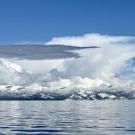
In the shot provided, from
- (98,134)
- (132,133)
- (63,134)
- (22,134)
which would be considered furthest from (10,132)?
(132,133)

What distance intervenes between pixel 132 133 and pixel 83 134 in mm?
7663

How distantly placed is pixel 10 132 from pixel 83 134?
11534 millimetres

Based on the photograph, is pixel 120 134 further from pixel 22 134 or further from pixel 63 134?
pixel 22 134

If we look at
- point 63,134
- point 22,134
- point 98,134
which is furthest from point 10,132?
point 98,134

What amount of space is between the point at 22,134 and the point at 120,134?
568 inches

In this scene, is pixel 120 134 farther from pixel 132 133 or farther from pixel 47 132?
pixel 47 132

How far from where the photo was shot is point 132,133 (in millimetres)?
61219

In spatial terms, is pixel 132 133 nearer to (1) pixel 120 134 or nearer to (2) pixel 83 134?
(1) pixel 120 134

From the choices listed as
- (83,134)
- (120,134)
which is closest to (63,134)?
(83,134)

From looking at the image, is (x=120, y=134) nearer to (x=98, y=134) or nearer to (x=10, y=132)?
(x=98, y=134)

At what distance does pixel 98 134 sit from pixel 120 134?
3273mm

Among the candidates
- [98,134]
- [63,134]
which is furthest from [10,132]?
[98,134]

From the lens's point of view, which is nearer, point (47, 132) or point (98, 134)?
point (98, 134)

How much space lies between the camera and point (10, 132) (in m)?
62.5
